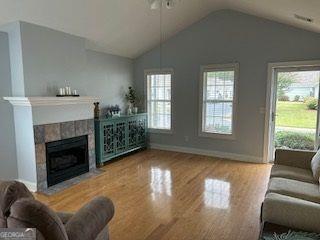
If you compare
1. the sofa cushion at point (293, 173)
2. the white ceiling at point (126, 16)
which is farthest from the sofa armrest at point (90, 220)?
the white ceiling at point (126, 16)

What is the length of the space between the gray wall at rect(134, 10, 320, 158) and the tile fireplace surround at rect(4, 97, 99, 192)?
266 centimetres

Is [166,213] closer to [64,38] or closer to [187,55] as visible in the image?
[64,38]

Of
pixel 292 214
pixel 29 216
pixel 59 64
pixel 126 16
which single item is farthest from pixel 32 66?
pixel 292 214

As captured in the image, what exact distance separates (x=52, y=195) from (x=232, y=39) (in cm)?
447

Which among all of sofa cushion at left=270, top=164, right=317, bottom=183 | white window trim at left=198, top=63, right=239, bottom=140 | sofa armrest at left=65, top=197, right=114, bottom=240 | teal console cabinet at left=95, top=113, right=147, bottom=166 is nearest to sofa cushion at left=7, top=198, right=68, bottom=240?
sofa armrest at left=65, top=197, right=114, bottom=240

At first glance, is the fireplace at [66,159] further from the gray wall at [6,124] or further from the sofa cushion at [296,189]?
the sofa cushion at [296,189]

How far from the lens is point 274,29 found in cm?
466

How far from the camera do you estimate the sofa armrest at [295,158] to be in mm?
3021

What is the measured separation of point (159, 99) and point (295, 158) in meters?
3.73

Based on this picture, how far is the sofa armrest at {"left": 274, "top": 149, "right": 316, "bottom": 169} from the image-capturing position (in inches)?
119

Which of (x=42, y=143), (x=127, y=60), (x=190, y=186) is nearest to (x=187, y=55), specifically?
(x=127, y=60)

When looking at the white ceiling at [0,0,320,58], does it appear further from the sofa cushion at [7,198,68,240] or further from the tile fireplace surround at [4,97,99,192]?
the sofa cushion at [7,198,68,240]

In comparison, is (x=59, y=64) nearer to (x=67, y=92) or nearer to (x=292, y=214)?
(x=67, y=92)

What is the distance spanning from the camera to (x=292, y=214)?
170 centimetres
